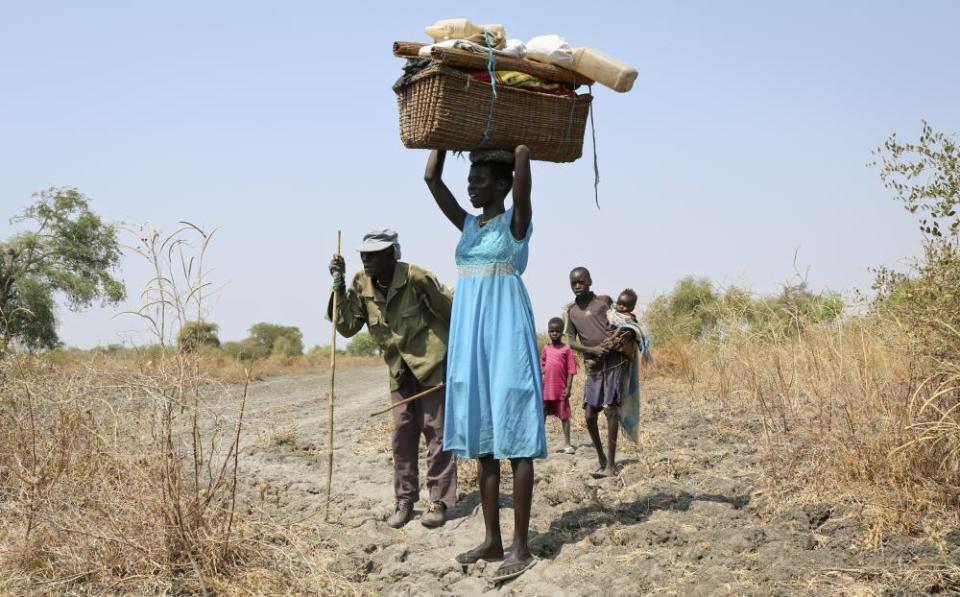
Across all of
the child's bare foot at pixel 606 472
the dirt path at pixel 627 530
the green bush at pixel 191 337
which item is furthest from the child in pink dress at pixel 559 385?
the green bush at pixel 191 337

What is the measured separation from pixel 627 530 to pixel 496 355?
55.2 inches

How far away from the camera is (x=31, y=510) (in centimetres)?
438

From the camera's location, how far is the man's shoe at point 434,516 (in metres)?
5.63

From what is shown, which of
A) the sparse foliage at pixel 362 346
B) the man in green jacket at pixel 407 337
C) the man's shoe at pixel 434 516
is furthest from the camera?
the sparse foliage at pixel 362 346

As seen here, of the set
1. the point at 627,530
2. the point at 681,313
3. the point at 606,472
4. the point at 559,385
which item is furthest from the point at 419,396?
the point at 681,313

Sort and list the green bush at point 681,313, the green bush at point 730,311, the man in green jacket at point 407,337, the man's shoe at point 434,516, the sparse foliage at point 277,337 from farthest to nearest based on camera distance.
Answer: the sparse foliage at point 277,337, the green bush at point 681,313, the green bush at point 730,311, the man in green jacket at point 407,337, the man's shoe at point 434,516

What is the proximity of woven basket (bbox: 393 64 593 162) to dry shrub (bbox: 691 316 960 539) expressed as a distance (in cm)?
225

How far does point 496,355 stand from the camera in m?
4.61

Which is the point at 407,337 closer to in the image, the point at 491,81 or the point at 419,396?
the point at 419,396

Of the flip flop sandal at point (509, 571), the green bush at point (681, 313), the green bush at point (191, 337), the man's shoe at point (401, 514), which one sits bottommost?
the flip flop sandal at point (509, 571)

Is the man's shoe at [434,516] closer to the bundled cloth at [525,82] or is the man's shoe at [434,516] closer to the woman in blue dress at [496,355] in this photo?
the woman in blue dress at [496,355]

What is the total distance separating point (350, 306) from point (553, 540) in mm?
2128

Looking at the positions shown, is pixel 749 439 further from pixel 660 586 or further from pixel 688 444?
pixel 660 586

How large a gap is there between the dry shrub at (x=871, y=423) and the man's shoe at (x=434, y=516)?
2188 millimetres
